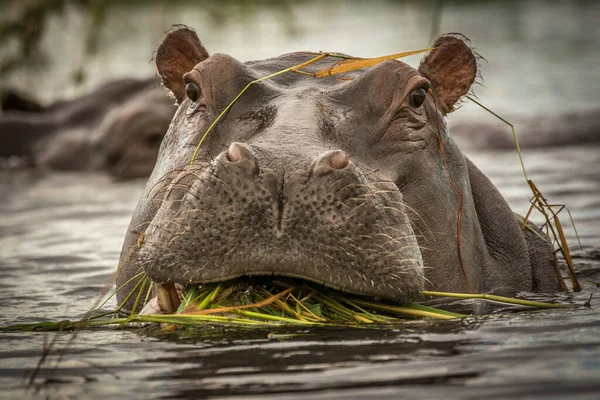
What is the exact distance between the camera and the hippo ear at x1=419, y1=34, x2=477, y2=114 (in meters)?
5.77

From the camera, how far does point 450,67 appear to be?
5.83 metres

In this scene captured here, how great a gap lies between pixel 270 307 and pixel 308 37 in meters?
32.0

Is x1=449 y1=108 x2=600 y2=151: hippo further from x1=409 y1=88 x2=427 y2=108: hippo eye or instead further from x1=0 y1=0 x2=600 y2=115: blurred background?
x1=409 y1=88 x2=427 y2=108: hippo eye

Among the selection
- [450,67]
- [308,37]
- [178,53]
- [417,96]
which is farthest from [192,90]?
[308,37]

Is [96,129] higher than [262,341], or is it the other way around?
[96,129]

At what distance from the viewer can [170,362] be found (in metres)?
4.26

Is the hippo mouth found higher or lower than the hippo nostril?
lower

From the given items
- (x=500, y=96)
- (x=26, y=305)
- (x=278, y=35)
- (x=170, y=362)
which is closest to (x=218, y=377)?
(x=170, y=362)

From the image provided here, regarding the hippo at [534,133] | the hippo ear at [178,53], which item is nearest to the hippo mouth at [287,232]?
the hippo ear at [178,53]

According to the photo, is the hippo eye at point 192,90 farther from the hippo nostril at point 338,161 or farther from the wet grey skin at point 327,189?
the hippo nostril at point 338,161

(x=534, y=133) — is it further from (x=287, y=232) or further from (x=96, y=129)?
(x=287, y=232)

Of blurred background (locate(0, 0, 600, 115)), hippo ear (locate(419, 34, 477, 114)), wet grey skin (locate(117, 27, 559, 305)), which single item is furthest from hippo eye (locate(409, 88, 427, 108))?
hippo ear (locate(419, 34, 477, 114))

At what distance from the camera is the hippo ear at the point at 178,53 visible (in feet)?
19.5

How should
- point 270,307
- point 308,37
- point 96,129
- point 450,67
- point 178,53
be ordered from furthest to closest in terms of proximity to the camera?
point 308,37 < point 96,129 < point 178,53 < point 450,67 < point 270,307
